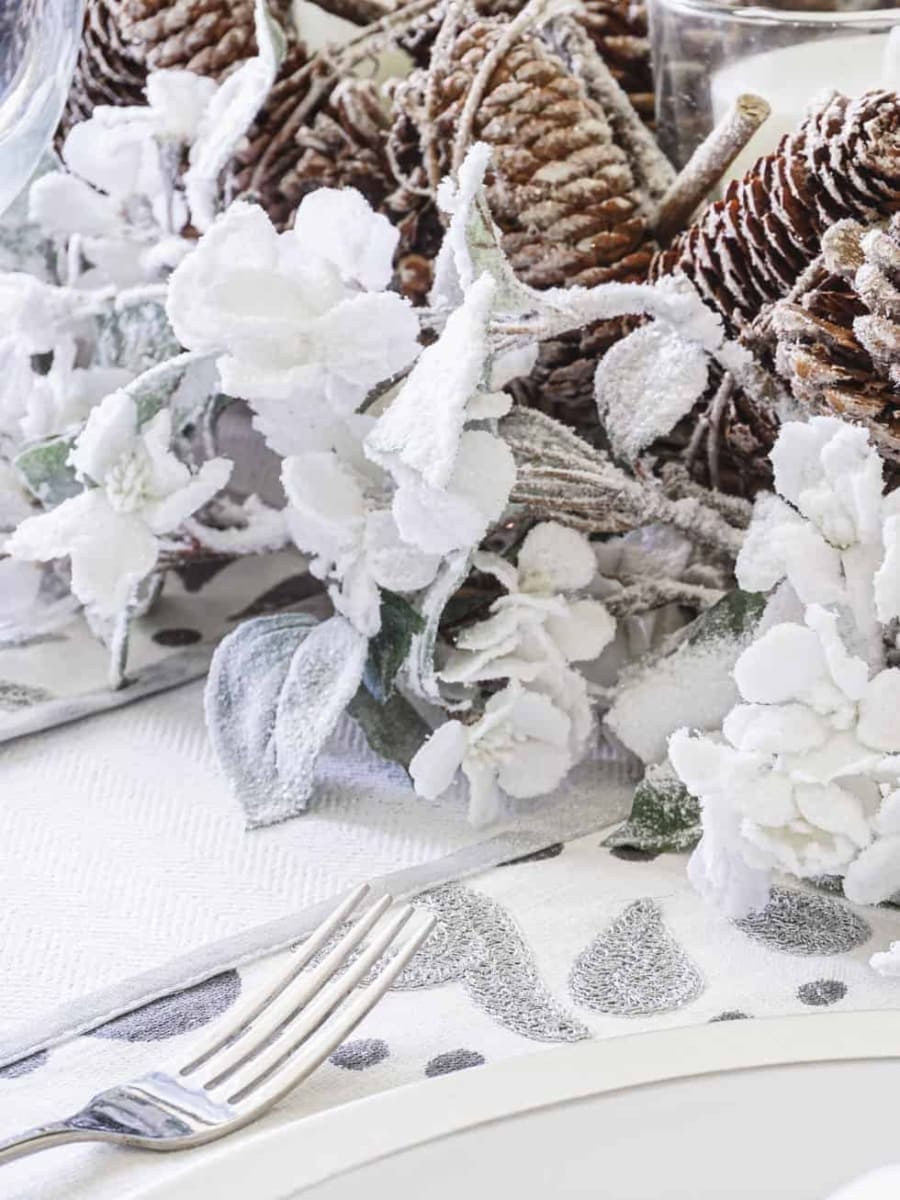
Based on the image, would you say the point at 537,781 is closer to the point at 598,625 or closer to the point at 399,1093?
the point at 598,625

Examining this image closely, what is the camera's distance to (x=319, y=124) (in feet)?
1.62

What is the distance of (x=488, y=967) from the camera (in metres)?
0.34

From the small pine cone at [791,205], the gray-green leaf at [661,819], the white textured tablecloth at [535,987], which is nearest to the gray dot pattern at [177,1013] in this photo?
the white textured tablecloth at [535,987]

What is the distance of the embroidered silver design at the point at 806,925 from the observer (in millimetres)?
348

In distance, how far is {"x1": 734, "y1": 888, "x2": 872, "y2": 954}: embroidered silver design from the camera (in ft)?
1.14

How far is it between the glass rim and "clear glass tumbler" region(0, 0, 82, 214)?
0.17 metres

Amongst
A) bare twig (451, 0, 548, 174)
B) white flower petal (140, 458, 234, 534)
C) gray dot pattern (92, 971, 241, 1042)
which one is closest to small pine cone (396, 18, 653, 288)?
bare twig (451, 0, 548, 174)

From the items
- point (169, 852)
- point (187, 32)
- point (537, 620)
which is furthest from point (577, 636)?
point (187, 32)

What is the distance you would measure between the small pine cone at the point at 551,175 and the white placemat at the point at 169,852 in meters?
0.14

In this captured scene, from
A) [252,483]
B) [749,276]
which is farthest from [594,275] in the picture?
[252,483]

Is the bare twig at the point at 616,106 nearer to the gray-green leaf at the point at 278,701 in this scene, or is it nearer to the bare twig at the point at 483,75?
the bare twig at the point at 483,75

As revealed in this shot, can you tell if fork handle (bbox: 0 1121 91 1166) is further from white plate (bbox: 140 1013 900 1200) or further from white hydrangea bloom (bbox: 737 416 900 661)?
white hydrangea bloom (bbox: 737 416 900 661)

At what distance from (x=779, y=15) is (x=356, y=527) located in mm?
176

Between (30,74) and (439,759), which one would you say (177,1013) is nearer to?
(439,759)
